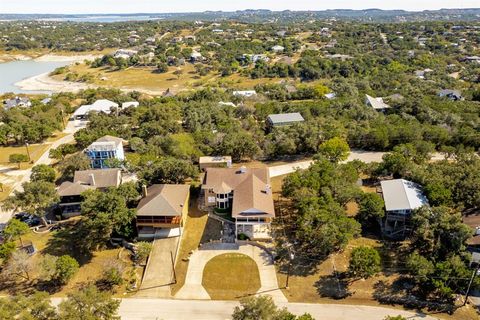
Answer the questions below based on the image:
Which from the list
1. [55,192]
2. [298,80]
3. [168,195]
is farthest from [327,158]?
[298,80]

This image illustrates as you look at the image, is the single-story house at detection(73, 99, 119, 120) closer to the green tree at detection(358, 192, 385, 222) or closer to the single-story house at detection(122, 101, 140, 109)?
the single-story house at detection(122, 101, 140, 109)

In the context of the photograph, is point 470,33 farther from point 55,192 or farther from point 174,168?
point 55,192

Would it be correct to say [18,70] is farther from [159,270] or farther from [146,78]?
[159,270]

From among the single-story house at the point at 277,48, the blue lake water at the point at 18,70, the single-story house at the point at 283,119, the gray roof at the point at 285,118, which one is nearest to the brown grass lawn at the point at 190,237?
the single-story house at the point at 283,119

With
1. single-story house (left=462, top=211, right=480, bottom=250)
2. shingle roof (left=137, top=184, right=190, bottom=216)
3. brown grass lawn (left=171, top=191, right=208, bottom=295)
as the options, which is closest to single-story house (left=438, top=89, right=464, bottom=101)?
single-story house (left=462, top=211, right=480, bottom=250)

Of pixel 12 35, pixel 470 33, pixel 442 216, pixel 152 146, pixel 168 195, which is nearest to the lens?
pixel 442 216

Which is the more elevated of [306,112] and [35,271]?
[306,112]
